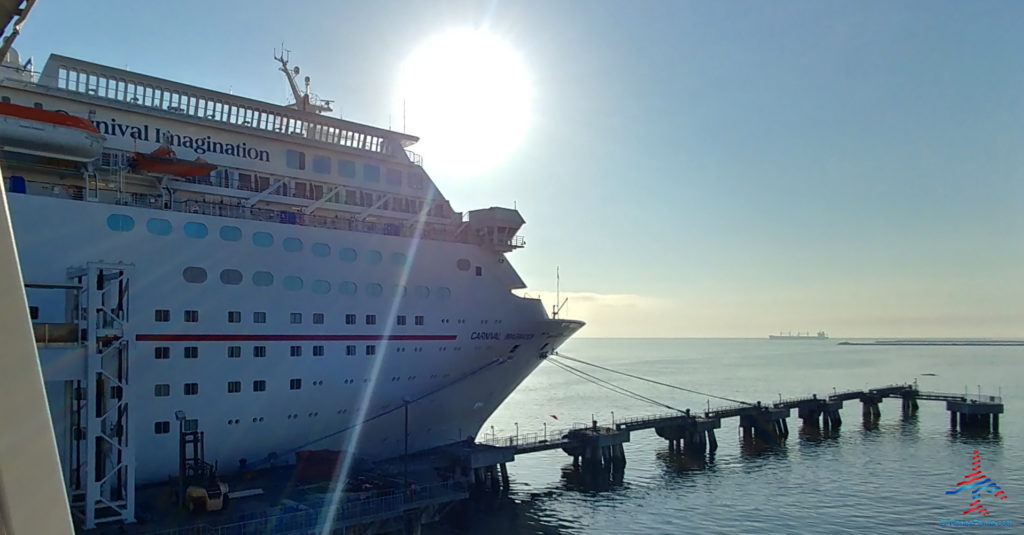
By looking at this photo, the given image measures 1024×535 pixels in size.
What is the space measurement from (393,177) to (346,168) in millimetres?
1900

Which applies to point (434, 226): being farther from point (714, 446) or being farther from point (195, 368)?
point (714, 446)

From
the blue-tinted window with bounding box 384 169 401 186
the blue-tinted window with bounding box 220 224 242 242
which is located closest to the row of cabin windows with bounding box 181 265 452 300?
the blue-tinted window with bounding box 220 224 242 242

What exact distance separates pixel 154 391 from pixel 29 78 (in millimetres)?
11223

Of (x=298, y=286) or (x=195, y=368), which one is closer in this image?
(x=195, y=368)

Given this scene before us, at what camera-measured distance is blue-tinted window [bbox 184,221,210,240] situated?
19703 mm

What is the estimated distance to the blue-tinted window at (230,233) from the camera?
2025 cm

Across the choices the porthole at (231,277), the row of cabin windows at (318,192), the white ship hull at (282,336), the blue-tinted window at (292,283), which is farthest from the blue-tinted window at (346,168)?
the porthole at (231,277)

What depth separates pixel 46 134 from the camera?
18828 millimetres

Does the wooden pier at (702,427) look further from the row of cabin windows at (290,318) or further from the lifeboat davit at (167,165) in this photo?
the lifeboat davit at (167,165)

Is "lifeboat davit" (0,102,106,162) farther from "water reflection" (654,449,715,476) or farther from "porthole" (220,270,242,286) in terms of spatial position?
"water reflection" (654,449,715,476)

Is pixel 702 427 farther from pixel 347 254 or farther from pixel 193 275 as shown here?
pixel 193 275

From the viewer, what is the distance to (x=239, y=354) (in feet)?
65.0

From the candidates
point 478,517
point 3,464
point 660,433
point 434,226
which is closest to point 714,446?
point 660,433

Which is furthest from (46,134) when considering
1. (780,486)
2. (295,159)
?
(780,486)
